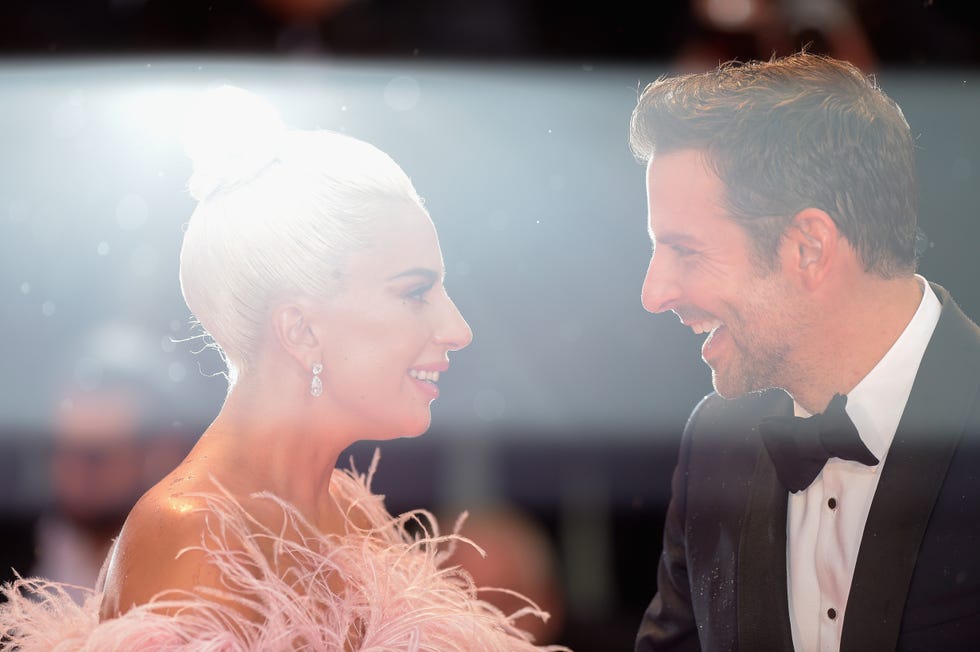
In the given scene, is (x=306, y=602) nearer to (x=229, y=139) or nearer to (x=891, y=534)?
(x=229, y=139)

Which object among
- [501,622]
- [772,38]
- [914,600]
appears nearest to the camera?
[914,600]

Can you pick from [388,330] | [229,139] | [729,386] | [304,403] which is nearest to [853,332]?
[729,386]

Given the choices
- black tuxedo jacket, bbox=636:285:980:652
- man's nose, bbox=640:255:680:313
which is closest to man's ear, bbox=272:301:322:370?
man's nose, bbox=640:255:680:313

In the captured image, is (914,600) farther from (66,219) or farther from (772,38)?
(66,219)

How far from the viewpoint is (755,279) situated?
49.2 inches

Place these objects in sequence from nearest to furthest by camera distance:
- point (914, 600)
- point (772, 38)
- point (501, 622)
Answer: point (914, 600)
point (501, 622)
point (772, 38)

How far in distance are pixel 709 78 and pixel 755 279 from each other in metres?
0.30

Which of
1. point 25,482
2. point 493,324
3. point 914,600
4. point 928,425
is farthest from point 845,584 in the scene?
point 25,482

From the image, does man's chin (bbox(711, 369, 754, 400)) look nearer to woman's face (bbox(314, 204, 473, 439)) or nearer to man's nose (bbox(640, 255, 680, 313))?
man's nose (bbox(640, 255, 680, 313))

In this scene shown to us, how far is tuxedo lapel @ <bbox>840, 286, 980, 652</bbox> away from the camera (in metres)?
1.16

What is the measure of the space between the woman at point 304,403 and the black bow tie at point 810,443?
0.41 m

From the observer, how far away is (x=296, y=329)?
1.23 m

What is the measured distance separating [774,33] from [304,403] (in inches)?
34.8

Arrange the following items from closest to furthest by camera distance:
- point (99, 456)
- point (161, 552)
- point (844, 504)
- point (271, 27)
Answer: point (161, 552), point (844, 504), point (99, 456), point (271, 27)
